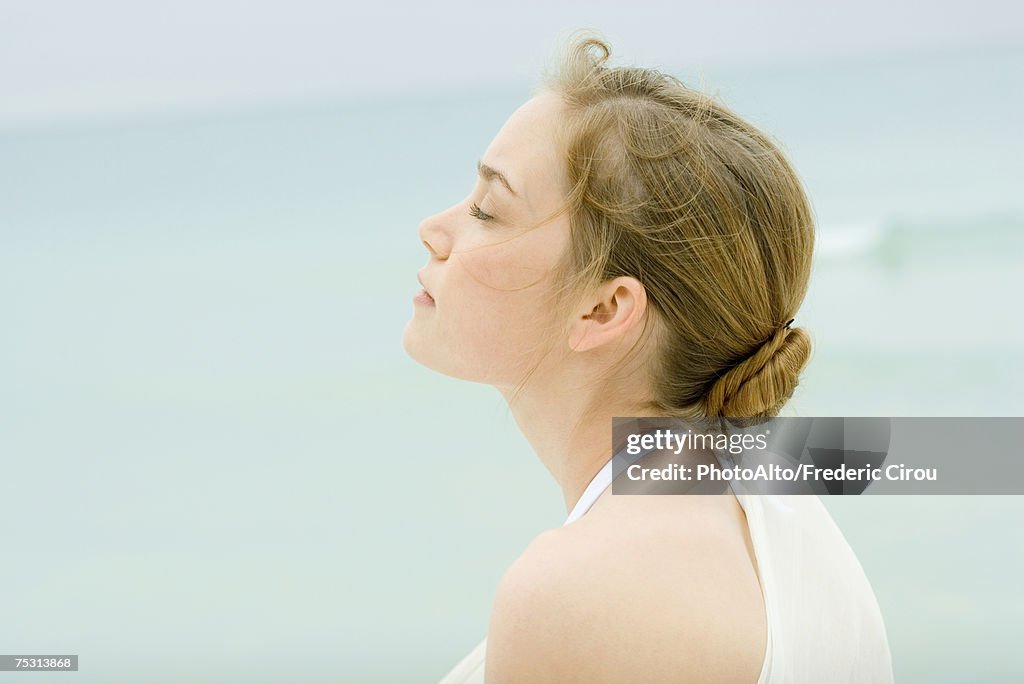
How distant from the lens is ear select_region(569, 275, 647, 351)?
83 centimetres

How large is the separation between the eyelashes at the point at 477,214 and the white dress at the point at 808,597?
0.77 feet

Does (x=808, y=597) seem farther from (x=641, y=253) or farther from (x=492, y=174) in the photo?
(x=492, y=174)

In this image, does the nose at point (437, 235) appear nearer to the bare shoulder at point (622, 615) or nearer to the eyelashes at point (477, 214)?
the eyelashes at point (477, 214)

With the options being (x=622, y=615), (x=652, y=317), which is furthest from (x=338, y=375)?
(x=622, y=615)

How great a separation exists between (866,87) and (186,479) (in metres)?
2.42

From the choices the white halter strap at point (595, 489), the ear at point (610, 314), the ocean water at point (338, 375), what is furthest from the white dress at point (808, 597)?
the ocean water at point (338, 375)

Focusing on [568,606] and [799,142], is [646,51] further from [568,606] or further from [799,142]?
[568,606]

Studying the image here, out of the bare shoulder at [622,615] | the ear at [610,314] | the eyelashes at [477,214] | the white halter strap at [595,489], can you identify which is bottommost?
the bare shoulder at [622,615]

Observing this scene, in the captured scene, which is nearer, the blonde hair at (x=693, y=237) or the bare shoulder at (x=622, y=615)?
the bare shoulder at (x=622, y=615)

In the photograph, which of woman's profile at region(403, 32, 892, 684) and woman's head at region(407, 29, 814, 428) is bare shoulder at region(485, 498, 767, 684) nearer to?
woman's profile at region(403, 32, 892, 684)

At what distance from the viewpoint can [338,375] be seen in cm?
334

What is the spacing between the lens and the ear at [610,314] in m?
0.83

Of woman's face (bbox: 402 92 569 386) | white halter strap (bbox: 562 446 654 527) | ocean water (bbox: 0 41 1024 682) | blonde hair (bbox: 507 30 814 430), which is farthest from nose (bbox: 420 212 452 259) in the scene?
ocean water (bbox: 0 41 1024 682)

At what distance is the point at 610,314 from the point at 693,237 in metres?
0.09
